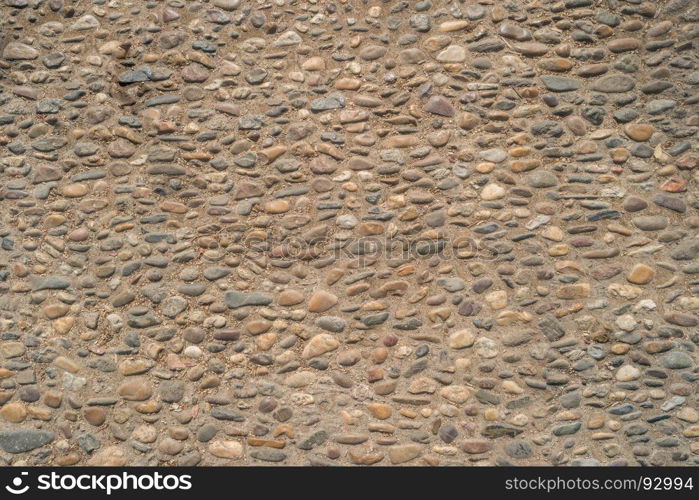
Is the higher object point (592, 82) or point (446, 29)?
point (446, 29)

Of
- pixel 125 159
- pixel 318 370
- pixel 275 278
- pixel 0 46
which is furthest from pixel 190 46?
pixel 318 370

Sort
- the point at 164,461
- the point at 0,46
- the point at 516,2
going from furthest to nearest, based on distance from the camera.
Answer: the point at 0,46 < the point at 516,2 < the point at 164,461

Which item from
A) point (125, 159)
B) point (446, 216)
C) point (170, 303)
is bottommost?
point (170, 303)

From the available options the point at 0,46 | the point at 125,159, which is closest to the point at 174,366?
the point at 125,159

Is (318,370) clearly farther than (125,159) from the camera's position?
No

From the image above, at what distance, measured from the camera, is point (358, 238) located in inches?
136

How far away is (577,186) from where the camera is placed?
3428 millimetres

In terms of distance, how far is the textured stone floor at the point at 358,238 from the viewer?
3.29 meters

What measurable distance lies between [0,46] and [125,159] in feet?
3.77

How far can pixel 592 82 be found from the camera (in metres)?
3.51

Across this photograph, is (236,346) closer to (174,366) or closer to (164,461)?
(174,366)

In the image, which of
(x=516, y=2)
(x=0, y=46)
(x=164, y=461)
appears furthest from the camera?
(x=0, y=46)

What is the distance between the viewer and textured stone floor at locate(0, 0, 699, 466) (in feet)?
10.8

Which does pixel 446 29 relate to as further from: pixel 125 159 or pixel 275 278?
pixel 125 159
